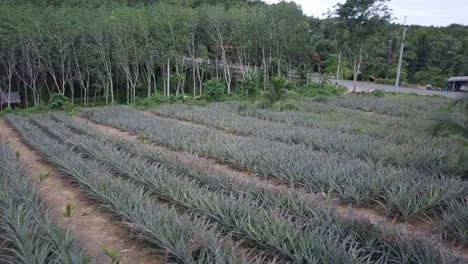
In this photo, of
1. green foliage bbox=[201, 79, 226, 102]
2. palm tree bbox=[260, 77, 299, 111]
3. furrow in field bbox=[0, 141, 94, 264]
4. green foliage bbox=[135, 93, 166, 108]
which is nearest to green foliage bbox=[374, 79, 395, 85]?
green foliage bbox=[201, 79, 226, 102]

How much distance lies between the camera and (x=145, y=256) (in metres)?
3.29

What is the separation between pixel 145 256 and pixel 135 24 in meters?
18.9

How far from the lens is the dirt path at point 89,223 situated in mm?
3320

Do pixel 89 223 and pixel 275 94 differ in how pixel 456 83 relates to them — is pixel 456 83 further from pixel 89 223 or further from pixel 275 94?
pixel 89 223

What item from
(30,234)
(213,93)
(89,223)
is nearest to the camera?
(30,234)

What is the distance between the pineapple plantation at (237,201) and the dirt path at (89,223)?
0.02 m

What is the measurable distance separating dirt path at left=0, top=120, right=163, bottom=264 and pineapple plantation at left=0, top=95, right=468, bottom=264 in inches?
0.7

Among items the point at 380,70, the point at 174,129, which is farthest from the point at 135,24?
the point at 380,70

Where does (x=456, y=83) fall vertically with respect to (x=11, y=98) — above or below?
above

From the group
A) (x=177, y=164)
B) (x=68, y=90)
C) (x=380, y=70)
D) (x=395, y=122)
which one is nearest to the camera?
(x=177, y=164)

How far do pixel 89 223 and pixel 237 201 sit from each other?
5.36ft

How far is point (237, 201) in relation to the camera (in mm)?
3889

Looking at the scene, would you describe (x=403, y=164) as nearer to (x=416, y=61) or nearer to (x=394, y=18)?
(x=394, y=18)

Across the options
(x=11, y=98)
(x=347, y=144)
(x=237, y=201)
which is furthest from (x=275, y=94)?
(x=11, y=98)
